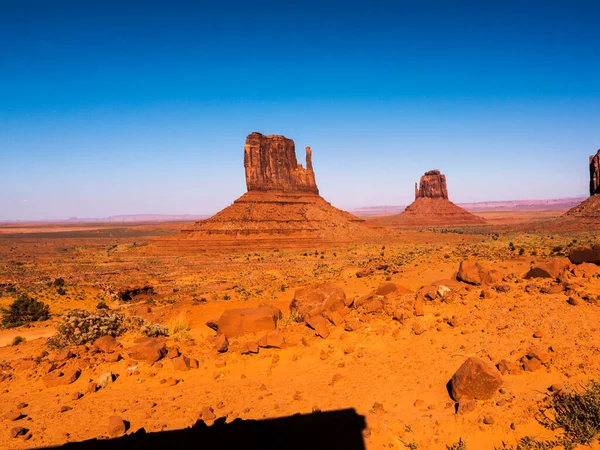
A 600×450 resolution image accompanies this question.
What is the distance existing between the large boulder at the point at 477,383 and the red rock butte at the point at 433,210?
141218 millimetres

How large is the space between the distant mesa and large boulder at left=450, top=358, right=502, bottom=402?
92.8 m

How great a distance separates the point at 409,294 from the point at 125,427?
8.88m

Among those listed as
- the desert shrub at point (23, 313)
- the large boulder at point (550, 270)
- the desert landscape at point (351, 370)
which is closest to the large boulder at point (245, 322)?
the desert landscape at point (351, 370)

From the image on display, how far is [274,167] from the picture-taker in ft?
322

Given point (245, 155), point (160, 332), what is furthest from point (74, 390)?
point (245, 155)

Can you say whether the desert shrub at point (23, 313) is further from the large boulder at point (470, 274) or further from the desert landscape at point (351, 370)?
the large boulder at point (470, 274)

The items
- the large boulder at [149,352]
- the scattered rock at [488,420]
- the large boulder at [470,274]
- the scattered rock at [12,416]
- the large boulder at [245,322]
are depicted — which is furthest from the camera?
the large boulder at [470,274]

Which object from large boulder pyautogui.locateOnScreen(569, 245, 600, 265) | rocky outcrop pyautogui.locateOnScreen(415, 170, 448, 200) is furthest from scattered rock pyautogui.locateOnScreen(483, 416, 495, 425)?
rocky outcrop pyautogui.locateOnScreen(415, 170, 448, 200)

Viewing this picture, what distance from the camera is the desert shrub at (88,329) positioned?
41.0ft

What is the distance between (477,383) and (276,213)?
79880 millimetres

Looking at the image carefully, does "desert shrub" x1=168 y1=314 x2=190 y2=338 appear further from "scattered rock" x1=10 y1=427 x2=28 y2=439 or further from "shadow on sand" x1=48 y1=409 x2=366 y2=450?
"shadow on sand" x1=48 y1=409 x2=366 y2=450

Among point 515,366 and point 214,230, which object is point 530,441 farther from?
point 214,230

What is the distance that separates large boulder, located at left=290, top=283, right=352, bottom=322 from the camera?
488 inches

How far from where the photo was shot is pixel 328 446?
608 centimetres
